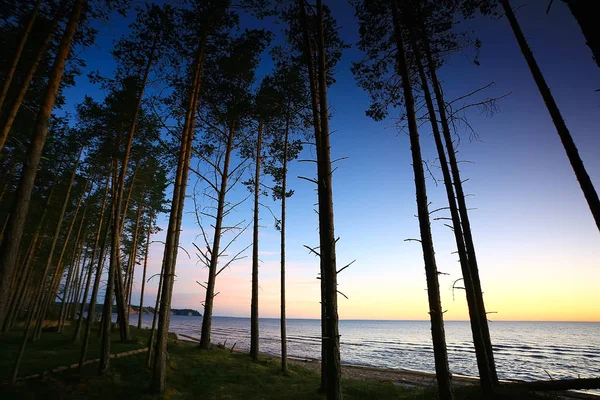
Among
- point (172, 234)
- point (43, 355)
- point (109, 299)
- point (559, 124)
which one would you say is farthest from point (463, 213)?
point (43, 355)

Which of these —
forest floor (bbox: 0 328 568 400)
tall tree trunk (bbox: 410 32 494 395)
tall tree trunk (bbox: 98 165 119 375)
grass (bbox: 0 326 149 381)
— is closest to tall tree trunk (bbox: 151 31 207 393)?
forest floor (bbox: 0 328 568 400)

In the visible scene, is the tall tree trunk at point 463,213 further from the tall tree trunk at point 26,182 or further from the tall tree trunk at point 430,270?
the tall tree trunk at point 26,182

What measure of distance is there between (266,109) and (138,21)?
228 inches

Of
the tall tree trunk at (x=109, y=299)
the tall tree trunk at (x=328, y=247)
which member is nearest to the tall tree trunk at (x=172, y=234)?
the tall tree trunk at (x=109, y=299)

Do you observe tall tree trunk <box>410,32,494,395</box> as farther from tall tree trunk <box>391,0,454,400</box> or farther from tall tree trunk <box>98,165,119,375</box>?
tall tree trunk <box>98,165,119,375</box>

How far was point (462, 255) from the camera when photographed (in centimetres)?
842

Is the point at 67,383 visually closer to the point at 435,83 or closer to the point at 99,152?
the point at 99,152

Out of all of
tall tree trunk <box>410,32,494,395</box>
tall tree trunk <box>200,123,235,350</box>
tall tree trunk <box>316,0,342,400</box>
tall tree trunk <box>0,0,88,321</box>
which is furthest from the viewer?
tall tree trunk <box>200,123,235,350</box>

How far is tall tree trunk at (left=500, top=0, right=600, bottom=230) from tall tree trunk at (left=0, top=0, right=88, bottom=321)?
35.7 ft

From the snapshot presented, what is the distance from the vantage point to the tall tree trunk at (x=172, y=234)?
764 cm

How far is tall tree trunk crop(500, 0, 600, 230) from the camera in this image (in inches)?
221

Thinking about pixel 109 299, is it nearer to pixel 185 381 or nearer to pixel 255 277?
pixel 185 381

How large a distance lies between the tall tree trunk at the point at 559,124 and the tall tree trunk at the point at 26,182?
428 inches

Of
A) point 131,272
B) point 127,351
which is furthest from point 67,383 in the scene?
point 131,272
